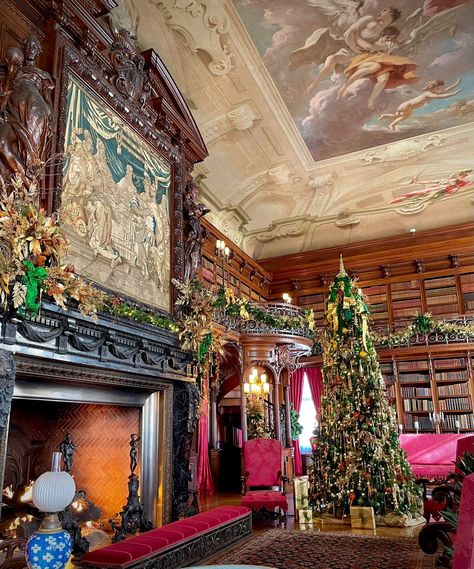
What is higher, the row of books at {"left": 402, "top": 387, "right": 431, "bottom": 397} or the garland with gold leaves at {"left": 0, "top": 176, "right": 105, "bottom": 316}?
the garland with gold leaves at {"left": 0, "top": 176, "right": 105, "bottom": 316}

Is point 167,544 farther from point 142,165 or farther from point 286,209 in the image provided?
point 286,209

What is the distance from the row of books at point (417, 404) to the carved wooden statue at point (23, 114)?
11186 mm

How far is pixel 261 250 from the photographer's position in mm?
15992

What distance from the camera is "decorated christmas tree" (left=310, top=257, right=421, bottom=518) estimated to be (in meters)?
6.08

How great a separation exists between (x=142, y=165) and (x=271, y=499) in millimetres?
4551

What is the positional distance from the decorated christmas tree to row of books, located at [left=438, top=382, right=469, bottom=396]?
6.79 meters

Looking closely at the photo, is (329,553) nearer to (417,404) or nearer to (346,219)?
(417,404)

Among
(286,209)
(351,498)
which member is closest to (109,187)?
(351,498)

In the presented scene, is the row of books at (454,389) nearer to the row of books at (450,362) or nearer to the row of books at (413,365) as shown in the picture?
the row of books at (450,362)

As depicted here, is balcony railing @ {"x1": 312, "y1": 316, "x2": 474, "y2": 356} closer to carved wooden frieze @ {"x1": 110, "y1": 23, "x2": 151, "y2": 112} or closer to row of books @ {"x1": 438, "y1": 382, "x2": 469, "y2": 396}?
row of books @ {"x1": 438, "y1": 382, "x2": 469, "y2": 396}

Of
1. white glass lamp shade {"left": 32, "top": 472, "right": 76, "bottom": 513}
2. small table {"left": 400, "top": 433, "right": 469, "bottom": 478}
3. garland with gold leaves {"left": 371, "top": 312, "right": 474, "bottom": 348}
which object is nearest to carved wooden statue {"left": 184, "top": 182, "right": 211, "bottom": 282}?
white glass lamp shade {"left": 32, "top": 472, "right": 76, "bottom": 513}

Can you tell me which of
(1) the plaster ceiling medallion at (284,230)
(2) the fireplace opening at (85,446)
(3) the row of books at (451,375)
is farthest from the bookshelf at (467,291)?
(2) the fireplace opening at (85,446)

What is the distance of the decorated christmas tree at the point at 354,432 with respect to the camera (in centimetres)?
608

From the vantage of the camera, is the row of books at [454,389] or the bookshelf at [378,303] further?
the bookshelf at [378,303]
